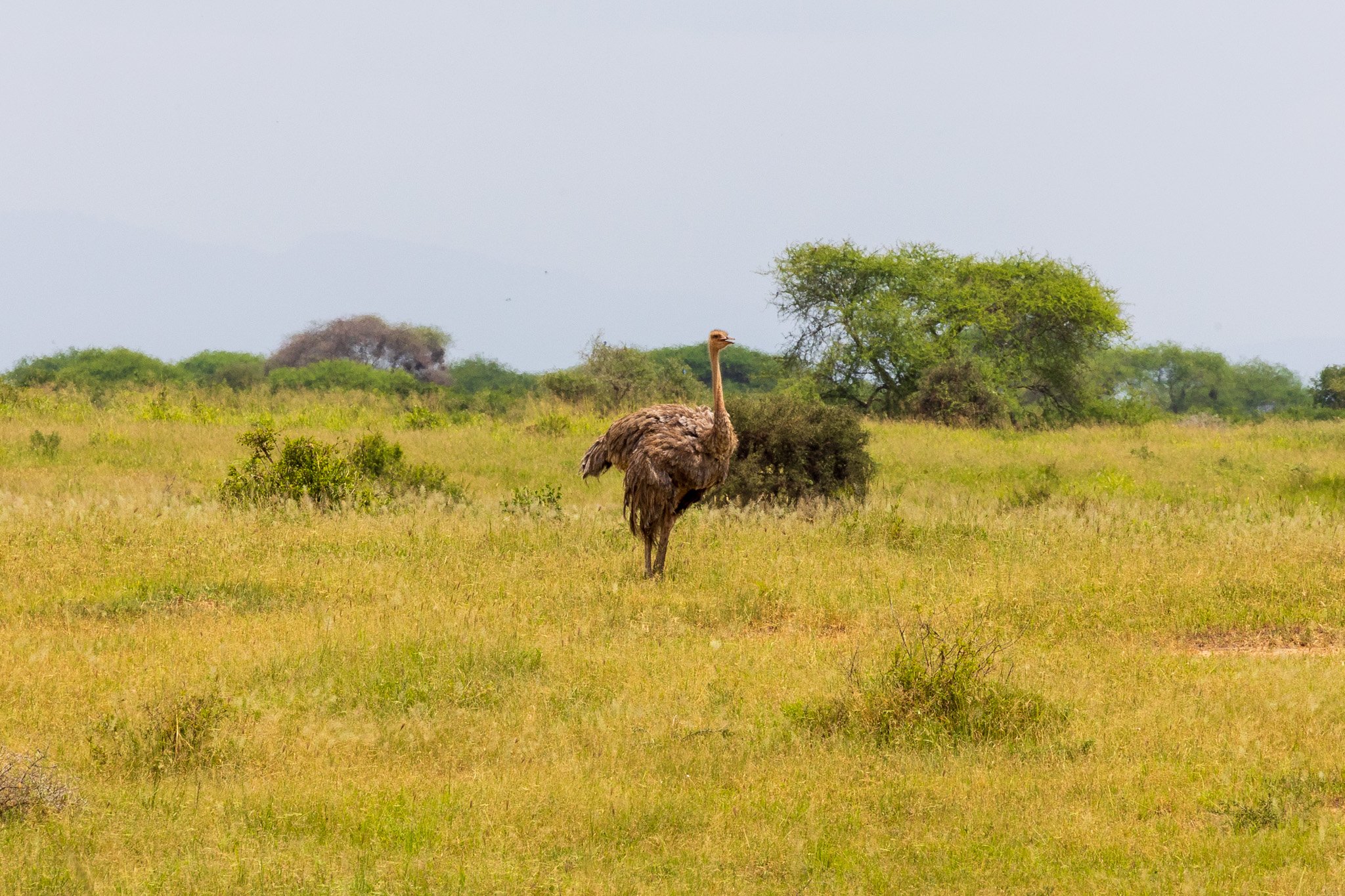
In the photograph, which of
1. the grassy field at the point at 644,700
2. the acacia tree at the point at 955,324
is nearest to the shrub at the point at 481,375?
the acacia tree at the point at 955,324

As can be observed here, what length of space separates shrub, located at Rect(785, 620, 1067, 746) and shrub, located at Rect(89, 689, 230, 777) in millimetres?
3386

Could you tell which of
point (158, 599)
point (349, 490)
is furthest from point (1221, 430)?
point (158, 599)

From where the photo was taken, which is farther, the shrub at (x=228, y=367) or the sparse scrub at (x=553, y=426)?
the shrub at (x=228, y=367)

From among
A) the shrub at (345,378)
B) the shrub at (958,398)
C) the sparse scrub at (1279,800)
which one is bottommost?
the sparse scrub at (1279,800)

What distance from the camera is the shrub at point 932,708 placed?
766cm

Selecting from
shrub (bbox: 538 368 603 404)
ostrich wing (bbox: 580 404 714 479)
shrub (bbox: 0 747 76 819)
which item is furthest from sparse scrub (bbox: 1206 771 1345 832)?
shrub (bbox: 538 368 603 404)

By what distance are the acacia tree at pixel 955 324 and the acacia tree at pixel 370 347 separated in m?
36.3

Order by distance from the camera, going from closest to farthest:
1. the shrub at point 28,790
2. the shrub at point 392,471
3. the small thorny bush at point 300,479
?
1. the shrub at point 28,790
2. the small thorny bush at point 300,479
3. the shrub at point 392,471

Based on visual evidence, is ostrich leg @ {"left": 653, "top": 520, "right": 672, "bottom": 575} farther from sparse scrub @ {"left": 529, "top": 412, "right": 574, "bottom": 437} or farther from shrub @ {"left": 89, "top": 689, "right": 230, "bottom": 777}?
sparse scrub @ {"left": 529, "top": 412, "right": 574, "bottom": 437}

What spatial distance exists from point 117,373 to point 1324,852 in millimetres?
55709

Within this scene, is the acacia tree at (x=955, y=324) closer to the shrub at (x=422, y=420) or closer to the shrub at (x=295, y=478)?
the shrub at (x=422, y=420)

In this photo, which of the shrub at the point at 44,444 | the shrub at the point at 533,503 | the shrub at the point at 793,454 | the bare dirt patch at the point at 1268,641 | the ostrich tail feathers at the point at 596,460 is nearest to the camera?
the bare dirt patch at the point at 1268,641

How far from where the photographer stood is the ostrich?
12.0m

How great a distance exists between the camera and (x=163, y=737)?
23.5 ft
